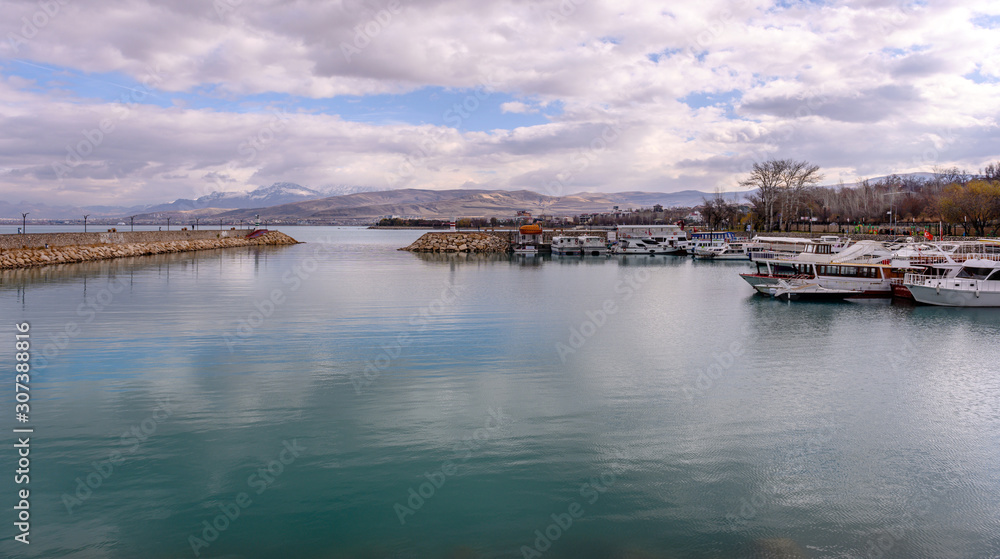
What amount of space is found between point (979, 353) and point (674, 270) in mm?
36376

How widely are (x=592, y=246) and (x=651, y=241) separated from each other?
834 centimetres

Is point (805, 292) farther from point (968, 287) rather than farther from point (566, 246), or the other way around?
A: point (566, 246)

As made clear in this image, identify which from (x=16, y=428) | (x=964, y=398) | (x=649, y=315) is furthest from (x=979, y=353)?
(x=16, y=428)

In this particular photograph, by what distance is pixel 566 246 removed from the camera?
82312 mm

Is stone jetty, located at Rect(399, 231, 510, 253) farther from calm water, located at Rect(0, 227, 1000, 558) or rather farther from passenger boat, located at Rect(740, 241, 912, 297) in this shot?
calm water, located at Rect(0, 227, 1000, 558)

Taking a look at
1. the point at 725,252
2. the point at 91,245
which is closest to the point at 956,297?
the point at 725,252

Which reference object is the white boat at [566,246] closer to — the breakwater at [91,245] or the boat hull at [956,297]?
the breakwater at [91,245]

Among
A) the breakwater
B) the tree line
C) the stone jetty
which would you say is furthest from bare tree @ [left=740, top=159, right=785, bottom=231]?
the breakwater

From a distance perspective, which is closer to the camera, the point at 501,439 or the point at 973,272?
the point at 501,439

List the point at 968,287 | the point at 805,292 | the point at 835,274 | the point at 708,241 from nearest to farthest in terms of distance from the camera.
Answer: the point at 968,287
the point at 805,292
the point at 835,274
the point at 708,241

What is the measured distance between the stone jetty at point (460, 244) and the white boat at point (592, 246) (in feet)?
38.7

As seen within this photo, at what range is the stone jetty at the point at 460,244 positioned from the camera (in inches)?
3371

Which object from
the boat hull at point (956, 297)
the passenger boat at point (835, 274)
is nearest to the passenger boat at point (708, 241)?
the passenger boat at point (835, 274)

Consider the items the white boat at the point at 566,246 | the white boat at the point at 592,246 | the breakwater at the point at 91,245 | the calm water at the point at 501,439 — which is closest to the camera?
the calm water at the point at 501,439
